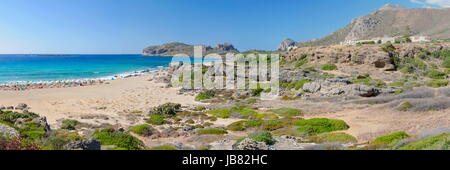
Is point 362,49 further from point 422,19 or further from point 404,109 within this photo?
point 422,19

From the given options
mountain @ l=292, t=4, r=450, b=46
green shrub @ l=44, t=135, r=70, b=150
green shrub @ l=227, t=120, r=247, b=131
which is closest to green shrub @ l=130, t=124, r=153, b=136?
green shrub @ l=227, t=120, r=247, b=131

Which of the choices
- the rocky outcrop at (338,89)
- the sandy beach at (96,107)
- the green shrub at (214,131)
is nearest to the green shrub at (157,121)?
the sandy beach at (96,107)

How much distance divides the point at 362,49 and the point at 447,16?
113645mm

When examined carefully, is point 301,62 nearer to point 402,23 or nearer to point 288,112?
point 288,112

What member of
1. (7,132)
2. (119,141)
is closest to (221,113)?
(119,141)

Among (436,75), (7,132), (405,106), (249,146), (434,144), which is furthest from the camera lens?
(436,75)

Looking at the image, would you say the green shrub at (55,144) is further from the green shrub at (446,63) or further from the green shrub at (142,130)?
the green shrub at (446,63)

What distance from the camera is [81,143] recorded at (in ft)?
28.5

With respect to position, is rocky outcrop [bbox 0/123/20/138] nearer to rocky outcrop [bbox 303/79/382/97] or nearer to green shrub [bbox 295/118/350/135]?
green shrub [bbox 295/118/350/135]

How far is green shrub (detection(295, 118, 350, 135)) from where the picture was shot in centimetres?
1448

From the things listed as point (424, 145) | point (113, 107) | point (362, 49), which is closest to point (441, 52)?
point (362, 49)

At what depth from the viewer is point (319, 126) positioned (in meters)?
15.0

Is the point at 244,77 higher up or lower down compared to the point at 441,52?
lower down

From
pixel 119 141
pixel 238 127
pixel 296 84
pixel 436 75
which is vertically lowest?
pixel 238 127
